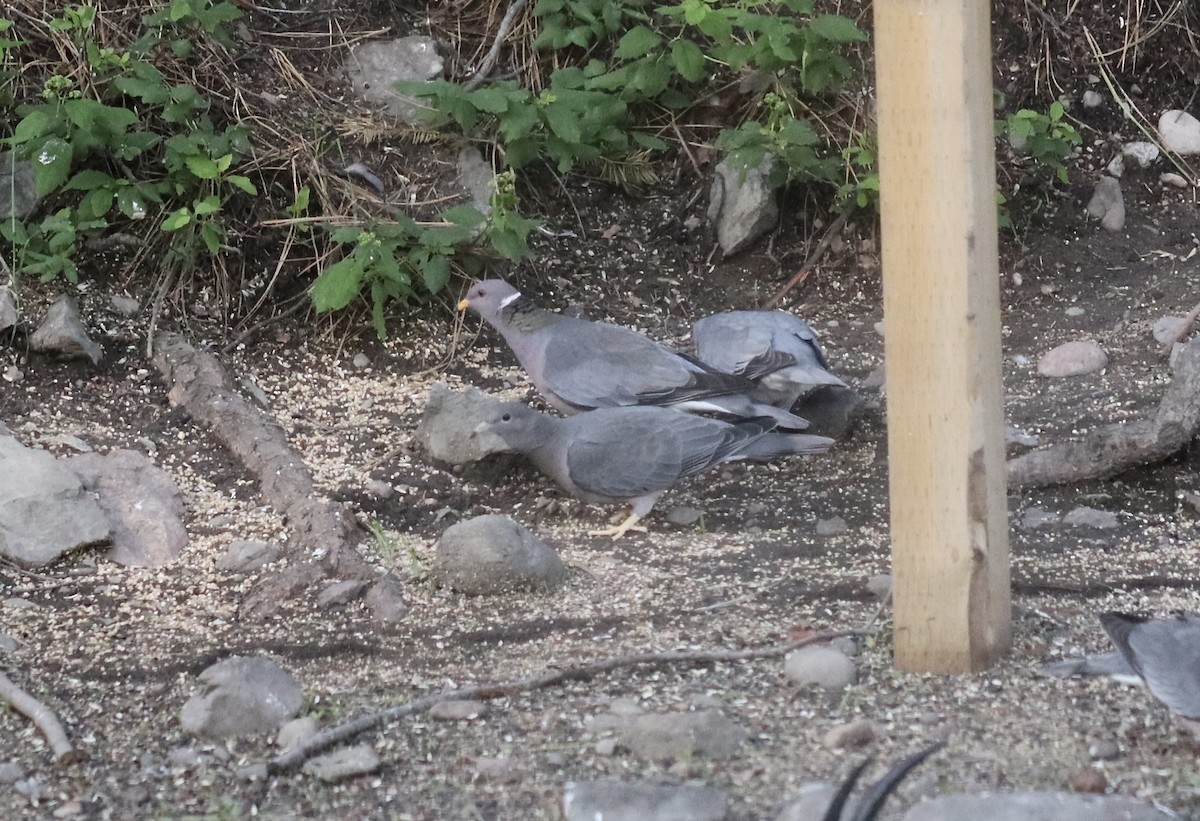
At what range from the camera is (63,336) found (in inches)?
179

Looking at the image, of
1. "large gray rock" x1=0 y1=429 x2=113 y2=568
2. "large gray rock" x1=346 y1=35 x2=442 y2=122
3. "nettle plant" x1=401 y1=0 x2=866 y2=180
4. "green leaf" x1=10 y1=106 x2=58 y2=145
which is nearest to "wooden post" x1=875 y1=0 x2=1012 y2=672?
"large gray rock" x1=0 y1=429 x2=113 y2=568

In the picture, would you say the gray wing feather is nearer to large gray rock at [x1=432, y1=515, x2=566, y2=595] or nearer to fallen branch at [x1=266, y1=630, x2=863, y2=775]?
large gray rock at [x1=432, y1=515, x2=566, y2=595]

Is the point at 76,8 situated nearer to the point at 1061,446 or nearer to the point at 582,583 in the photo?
the point at 582,583

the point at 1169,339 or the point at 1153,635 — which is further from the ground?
the point at 1153,635

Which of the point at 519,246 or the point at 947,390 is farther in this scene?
the point at 519,246

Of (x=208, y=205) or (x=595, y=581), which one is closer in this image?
(x=595, y=581)

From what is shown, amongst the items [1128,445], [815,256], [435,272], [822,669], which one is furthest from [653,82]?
[822,669]

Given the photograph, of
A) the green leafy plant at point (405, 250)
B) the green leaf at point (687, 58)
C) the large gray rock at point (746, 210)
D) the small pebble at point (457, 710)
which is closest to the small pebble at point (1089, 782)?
the small pebble at point (457, 710)

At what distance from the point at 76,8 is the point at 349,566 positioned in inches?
123

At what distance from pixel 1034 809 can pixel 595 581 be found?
1539 mm

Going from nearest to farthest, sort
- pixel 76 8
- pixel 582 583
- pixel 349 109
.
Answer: pixel 582 583
pixel 76 8
pixel 349 109

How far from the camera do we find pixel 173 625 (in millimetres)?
3160

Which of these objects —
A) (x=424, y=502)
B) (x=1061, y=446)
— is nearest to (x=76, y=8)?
(x=424, y=502)

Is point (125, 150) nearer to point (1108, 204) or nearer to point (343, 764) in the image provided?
point (343, 764)
